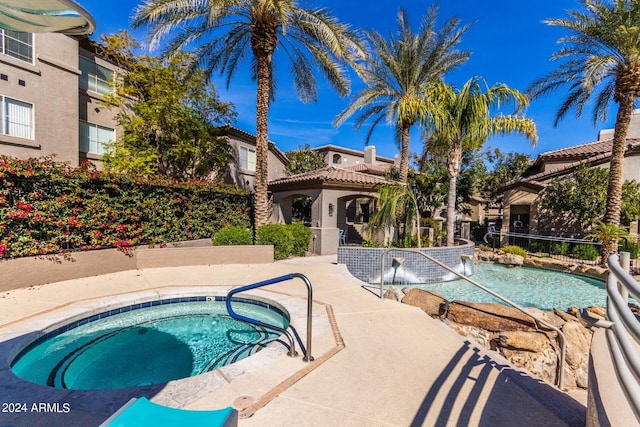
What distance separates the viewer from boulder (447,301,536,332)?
5984 millimetres

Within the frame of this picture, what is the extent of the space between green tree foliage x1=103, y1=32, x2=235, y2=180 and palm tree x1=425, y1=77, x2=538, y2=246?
473 inches

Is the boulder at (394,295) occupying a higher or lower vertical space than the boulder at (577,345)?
higher

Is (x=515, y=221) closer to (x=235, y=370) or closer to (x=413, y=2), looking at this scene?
(x=413, y=2)

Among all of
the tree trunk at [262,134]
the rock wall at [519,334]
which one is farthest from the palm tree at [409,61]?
the rock wall at [519,334]

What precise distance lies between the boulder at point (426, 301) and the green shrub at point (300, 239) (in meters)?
7.05

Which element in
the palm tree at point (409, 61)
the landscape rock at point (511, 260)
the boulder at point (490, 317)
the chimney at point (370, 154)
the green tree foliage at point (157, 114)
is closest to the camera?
the boulder at point (490, 317)

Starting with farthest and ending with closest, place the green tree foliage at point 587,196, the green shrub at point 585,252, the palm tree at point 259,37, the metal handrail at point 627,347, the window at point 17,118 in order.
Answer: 1. the green tree foliage at point 587,196
2. the green shrub at point 585,252
3. the window at point 17,118
4. the palm tree at point 259,37
5. the metal handrail at point 627,347

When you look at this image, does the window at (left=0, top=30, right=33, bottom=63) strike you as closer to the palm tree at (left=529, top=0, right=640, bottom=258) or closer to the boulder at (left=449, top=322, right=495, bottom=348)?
the boulder at (left=449, top=322, right=495, bottom=348)

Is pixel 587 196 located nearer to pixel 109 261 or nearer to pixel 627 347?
pixel 627 347

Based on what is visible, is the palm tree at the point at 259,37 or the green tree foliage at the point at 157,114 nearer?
the palm tree at the point at 259,37

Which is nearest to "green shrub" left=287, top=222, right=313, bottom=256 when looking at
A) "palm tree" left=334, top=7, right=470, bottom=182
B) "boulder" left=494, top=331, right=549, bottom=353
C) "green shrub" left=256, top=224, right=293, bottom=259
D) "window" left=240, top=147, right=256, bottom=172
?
"green shrub" left=256, top=224, right=293, bottom=259

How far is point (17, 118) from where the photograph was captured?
1244cm

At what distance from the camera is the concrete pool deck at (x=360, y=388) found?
3.02 meters

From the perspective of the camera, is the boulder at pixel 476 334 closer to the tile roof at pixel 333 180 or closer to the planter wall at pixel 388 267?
the planter wall at pixel 388 267
